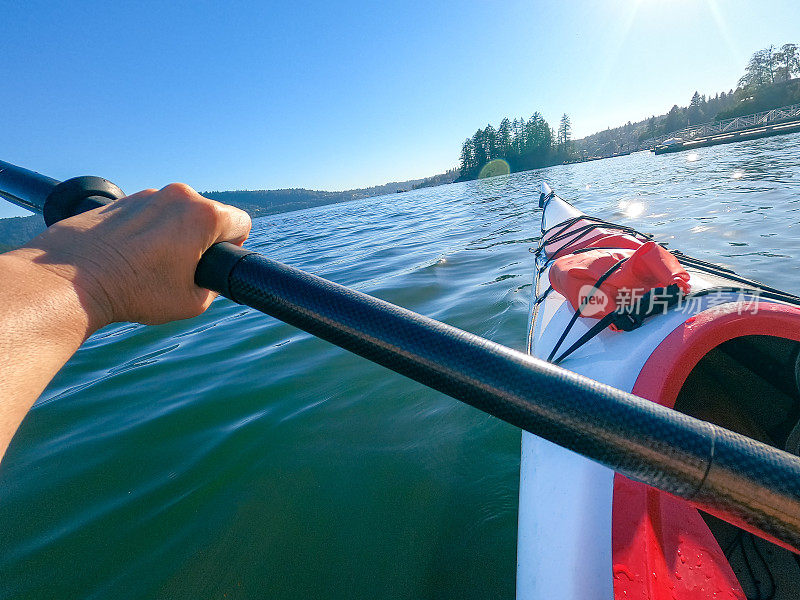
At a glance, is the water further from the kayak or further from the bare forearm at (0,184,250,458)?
the bare forearm at (0,184,250,458)

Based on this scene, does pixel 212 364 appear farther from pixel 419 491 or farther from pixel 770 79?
pixel 770 79

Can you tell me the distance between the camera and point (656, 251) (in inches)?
77.3

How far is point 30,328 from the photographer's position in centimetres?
62

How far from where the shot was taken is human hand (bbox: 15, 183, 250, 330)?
0.74m

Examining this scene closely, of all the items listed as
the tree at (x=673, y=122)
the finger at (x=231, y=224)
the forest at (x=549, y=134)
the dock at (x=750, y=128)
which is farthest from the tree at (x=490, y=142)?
the finger at (x=231, y=224)

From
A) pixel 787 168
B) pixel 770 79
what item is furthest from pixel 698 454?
pixel 770 79

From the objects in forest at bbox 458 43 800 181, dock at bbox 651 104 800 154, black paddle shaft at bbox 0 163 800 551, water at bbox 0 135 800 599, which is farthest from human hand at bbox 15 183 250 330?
forest at bbox 458 43 800 181

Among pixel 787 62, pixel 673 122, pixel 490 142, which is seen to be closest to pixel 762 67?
pixel 787 62

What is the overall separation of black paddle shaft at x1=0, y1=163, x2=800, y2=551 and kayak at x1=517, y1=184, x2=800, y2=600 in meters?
0.44

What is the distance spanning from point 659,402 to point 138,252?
182 centimetres

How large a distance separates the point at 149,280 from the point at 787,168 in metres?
18.3

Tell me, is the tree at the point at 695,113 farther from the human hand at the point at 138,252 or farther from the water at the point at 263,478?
the human hand at the point at 138,252

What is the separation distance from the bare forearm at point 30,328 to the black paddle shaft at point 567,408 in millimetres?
303

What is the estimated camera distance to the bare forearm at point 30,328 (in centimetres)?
57
